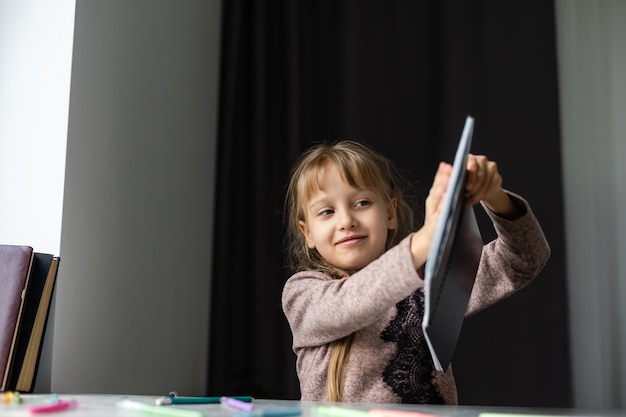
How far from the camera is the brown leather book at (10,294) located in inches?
39.2

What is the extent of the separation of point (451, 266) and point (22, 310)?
646 mm

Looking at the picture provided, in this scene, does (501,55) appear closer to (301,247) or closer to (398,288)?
(301,247)

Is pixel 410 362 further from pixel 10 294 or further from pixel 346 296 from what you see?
pixel 10 294

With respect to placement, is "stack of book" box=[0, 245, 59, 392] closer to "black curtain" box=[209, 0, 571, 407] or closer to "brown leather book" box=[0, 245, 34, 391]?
"brown leather book" box=[0, 245, 34, 391]

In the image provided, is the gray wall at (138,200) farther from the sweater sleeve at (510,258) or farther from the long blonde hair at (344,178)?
the sweater sleeve at (510,258)

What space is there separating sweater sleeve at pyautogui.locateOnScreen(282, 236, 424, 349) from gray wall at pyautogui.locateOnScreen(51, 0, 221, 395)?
1.30ft

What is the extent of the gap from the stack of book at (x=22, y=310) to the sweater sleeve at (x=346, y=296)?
0.36 m

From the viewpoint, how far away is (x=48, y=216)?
1.16 metres

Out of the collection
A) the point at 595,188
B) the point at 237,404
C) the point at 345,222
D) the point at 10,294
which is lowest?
the point at 237,404

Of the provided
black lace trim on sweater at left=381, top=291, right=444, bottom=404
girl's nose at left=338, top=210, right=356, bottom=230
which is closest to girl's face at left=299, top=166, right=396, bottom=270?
girl's nose at left=338, top=210, right=356, bottom=230

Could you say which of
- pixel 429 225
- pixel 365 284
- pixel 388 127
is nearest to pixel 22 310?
→ pixel 365 284

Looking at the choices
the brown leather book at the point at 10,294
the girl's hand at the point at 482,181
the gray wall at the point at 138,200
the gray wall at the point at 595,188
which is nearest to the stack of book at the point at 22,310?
the brown leather book at the point at 10,294

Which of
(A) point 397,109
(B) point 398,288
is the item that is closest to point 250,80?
(A) point 397,109

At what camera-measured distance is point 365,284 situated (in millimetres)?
842
